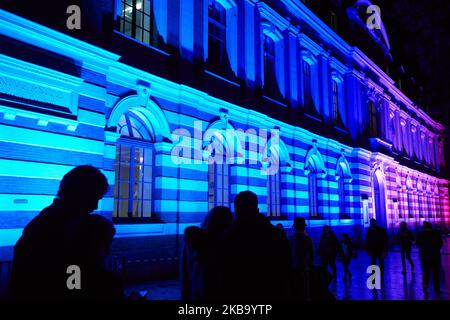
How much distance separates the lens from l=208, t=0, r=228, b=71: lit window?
544 inches

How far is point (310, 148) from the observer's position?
60.7 feet

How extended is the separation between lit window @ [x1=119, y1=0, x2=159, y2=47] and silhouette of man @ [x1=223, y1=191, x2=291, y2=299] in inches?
367

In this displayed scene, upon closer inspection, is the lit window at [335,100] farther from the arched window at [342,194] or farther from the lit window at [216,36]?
the lit window at [216,36]

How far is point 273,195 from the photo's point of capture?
16094 mm

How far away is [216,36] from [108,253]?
42.0ft

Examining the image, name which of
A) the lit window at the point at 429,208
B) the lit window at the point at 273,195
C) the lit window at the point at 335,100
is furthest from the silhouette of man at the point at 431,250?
the lit window at the point at 429,208

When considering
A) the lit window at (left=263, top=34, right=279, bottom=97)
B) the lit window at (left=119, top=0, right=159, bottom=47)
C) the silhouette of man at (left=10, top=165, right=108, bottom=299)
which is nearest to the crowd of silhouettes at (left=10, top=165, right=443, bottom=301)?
the silhouette of man at (left=10, top=165, right=108, bottom=299)

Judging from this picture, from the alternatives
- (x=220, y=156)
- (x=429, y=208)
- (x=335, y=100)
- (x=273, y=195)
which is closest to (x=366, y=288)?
(x=220, y=156)

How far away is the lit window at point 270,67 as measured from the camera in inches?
661

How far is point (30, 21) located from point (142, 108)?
3.56m
